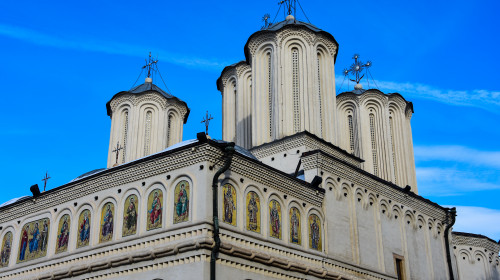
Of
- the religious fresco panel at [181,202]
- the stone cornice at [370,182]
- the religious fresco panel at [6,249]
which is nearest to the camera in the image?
the religious fresco panel at [181,202]

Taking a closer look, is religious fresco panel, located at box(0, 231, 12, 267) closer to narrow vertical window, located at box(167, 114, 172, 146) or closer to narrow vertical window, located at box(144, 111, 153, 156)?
narrow vertical window, located at box(144, 111, 153, 156)

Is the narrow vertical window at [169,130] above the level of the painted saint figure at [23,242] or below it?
above

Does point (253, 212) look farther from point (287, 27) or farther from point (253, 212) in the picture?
point (287, 27)

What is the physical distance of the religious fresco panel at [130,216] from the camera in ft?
56.4

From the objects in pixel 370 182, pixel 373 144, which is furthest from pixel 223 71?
pixel 370 182

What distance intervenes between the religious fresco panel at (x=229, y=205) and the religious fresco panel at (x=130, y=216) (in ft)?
Answer: 9.28

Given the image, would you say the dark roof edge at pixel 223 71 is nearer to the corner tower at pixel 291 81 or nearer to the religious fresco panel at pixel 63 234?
the corner tower at pixel 291 81

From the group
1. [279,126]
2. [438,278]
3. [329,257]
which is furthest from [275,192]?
[438,278]

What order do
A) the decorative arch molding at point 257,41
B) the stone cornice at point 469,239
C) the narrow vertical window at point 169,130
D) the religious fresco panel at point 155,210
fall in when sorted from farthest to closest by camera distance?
the narrow vertical window at point 169,130
the stone cornice at point 469,239
the decorative arch molding at point 257,41
the religious fresco panel at point 155,210

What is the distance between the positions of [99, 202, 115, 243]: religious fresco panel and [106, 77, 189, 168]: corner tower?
35.8 feet

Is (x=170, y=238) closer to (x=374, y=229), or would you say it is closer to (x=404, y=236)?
(x=374, y=229)

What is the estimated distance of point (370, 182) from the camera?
23000 mm

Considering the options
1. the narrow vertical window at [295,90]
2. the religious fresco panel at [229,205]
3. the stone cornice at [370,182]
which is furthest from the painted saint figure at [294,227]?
the narrow vertical window at [295,90]

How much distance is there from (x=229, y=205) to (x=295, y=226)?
3.16 metres
